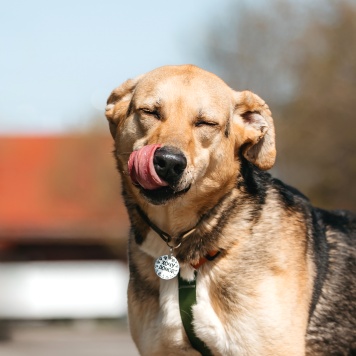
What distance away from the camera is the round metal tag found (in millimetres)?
6414

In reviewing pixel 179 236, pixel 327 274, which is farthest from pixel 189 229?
pixel 327 274

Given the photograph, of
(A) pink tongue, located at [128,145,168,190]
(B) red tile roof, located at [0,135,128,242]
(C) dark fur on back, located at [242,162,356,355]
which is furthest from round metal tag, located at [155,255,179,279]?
(B) red tile roof, located at [0,135,128,242]

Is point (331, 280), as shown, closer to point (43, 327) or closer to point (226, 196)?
point (226, 196)

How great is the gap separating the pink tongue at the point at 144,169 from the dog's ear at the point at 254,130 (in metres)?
0.80

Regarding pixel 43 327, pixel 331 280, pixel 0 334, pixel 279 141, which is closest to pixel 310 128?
pixel 279 141

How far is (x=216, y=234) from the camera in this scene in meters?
6.59

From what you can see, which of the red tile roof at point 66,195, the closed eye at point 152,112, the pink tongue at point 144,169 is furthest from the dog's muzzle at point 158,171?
the red tile roof at point 66,195

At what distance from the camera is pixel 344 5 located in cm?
2883

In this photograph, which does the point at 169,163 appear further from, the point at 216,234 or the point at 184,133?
the point at 216,234

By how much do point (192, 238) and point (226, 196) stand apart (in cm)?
35

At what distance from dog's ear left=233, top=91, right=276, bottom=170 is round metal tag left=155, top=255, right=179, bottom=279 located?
85 cm

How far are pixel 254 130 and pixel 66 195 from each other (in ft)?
117

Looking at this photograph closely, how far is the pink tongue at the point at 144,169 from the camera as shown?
19.9ft

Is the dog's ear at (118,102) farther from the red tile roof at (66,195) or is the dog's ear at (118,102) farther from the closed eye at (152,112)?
the red tile roof at (66,195)
